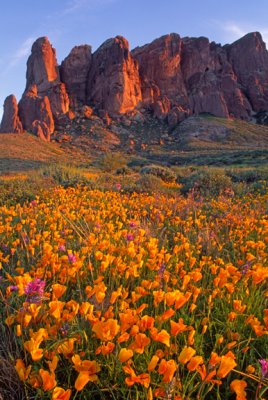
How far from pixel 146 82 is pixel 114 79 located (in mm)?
12469

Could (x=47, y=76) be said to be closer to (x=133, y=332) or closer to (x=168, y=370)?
(x=133, y=332)

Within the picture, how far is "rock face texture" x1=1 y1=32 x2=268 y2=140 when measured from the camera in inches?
3430

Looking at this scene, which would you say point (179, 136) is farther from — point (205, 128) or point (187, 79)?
point (187, 79)

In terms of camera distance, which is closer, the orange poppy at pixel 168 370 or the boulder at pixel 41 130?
the orange poppy at pixel 168 370

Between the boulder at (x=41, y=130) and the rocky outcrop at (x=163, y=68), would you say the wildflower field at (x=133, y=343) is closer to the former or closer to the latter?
the boulder at (x=41, y=130)

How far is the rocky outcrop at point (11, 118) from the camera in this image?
248 ft

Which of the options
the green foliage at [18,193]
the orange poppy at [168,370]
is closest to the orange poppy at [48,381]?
the orange poppy at [168,370]

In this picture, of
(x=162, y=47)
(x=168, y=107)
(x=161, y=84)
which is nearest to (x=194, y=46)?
(x=162, y=47)

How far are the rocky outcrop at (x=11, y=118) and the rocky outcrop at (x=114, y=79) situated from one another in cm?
2239

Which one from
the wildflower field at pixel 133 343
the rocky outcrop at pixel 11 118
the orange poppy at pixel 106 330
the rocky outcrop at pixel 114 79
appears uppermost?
the rocky outcrop at pixel 114 79

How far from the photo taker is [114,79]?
93250 millimetres

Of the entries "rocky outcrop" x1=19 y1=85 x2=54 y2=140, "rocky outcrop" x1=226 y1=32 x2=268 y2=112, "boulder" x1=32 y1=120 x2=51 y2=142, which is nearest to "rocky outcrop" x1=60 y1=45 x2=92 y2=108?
"rocky outcrop" x1=19 y1=85 x2=54 y2=140

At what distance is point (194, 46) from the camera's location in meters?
112

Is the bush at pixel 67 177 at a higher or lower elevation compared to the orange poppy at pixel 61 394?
higher
